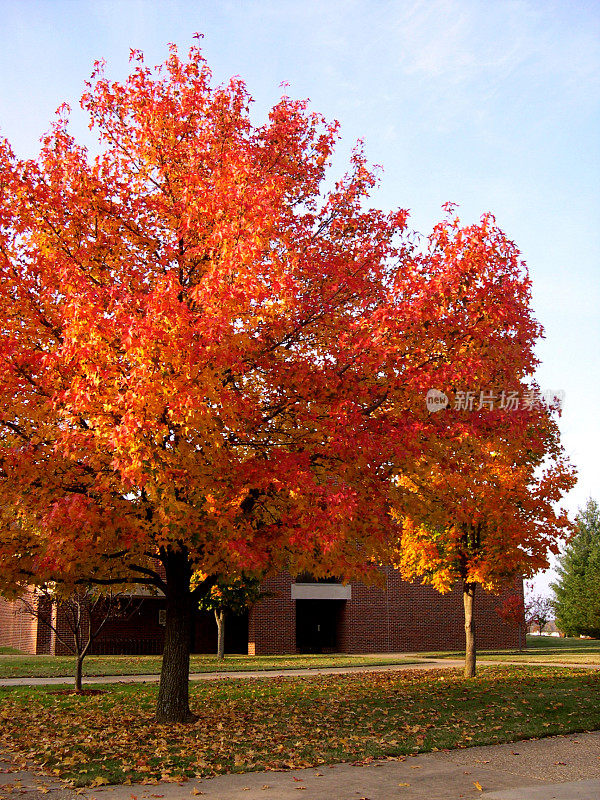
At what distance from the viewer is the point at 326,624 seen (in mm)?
41625

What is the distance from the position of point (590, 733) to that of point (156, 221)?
9750mm

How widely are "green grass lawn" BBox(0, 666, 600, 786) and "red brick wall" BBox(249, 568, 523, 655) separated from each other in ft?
61.5

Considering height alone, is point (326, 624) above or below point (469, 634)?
below

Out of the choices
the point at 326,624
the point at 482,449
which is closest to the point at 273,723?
the point at 482,449

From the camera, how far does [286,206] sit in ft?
40.3

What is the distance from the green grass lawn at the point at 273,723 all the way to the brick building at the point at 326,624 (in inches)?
735

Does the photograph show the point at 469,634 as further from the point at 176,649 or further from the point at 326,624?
the point at 326,624

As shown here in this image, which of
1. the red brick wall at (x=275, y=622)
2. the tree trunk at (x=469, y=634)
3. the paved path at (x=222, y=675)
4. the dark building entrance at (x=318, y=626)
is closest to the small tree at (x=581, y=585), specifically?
the dark building entrance at (x=318, y=626)

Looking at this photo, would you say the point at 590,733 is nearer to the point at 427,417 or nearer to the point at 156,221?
the point at 427,417

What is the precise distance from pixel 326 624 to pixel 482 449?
2865cm

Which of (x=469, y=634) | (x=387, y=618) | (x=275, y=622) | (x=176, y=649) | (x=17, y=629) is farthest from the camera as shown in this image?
(x=17, y=629)

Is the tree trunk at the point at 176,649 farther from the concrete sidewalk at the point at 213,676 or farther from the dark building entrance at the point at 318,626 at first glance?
the dark building entrance at the point at 318,626

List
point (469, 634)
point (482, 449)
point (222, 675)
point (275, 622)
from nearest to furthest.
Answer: point (482, 449), point (469, 634), point (222, 675), point (275, 622)

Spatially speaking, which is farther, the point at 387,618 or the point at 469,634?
the point at 387,618
